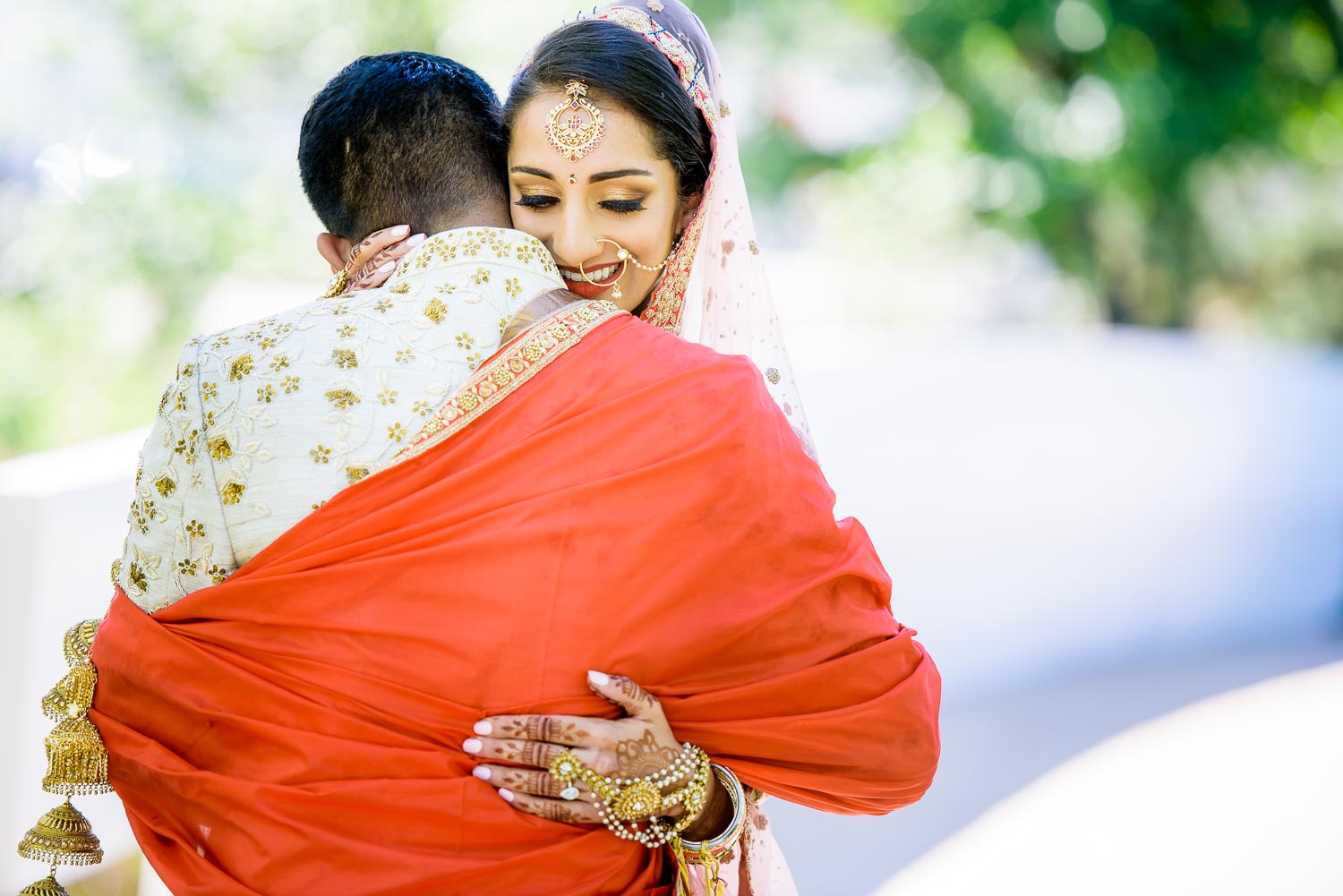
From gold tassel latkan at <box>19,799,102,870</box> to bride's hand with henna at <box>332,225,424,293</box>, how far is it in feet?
2.58

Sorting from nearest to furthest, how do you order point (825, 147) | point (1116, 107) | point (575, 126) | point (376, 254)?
point (376, 254), point (575, 126), point (1116, 107), point (825, 147)

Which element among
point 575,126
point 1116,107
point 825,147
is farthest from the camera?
point 825,147

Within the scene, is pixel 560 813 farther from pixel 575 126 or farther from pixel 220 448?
pixel 575 126

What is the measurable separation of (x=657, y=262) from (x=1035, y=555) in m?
4.17

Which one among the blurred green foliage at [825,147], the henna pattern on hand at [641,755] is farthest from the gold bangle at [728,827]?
the blurred green foliage at [825,147]

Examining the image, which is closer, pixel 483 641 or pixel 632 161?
pixel 483 641

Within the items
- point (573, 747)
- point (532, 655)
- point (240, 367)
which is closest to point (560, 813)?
point (573, 747)

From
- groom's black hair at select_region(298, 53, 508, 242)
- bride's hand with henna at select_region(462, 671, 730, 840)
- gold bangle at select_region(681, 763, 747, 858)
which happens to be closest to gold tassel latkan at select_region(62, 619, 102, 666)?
bride's hand with henna at select_region(462, 671, 730, 840)

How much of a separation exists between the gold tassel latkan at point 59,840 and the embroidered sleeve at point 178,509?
307 millimetres

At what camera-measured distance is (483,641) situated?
4.79 ft

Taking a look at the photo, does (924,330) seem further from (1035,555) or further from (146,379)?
(146,379)

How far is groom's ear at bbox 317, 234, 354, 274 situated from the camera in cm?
193

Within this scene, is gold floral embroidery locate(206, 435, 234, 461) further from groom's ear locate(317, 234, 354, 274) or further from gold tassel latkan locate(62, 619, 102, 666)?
groom's ear locate(317, 234, 354, 274)

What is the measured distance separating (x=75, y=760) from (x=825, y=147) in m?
9.81
